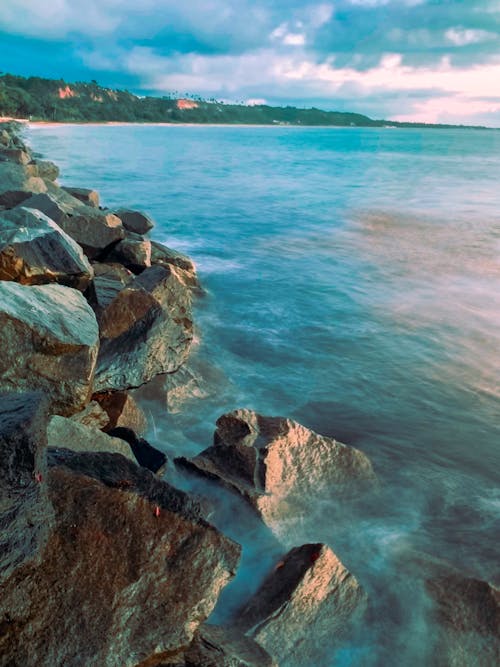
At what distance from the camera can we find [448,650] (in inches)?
136

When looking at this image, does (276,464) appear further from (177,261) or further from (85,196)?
(85,196)

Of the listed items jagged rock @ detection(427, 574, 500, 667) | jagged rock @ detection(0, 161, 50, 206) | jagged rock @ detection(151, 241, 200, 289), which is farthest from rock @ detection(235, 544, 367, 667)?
jagged rock @ detection(0, 161, 50, 206)

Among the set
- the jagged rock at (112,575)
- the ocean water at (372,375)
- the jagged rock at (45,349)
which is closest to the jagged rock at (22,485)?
the jagged rock at (112,575)

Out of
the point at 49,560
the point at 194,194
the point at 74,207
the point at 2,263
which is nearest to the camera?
the point at 49,560

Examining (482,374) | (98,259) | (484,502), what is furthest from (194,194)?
(484,502)

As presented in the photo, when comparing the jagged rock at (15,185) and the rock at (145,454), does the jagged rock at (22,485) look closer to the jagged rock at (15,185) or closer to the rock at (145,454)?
the rock at (145,454)

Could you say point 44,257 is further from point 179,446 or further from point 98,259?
point 98,259

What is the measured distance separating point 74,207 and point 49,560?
29.9 ft

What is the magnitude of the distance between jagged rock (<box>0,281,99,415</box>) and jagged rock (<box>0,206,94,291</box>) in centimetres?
147

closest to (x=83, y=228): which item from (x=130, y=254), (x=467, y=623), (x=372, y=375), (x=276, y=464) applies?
(x=130, y=254)

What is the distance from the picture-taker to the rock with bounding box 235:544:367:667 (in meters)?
3.25

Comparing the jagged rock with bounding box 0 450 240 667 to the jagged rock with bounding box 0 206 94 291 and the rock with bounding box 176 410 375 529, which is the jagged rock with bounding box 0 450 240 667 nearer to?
the rock with bounding box 176 410 375 529

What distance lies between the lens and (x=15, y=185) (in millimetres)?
10734

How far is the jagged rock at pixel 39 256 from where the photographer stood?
5.67 metres
